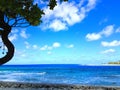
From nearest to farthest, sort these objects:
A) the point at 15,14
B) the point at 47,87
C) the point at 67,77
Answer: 1. the point at 15,14
2. the point at 47,87
3. the point at 67,77

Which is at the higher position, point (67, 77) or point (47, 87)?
point (67, 77)

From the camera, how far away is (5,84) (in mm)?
15492

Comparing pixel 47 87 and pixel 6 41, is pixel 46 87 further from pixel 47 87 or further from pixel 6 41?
pixel 6 41

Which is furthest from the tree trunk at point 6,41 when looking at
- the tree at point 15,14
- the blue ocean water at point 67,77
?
the blue ocean water at point 67,77

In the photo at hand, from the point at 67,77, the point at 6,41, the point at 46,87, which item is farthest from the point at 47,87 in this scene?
the point at 67,77

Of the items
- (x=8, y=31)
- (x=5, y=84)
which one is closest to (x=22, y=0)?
(x=8, y=31)

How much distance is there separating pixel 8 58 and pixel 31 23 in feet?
3.62

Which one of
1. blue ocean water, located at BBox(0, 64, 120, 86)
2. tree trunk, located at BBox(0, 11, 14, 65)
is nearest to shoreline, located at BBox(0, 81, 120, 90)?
tree trunk, located at BBox(0, 11, 14, 65)

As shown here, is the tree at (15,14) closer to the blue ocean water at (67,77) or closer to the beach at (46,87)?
the beach at (46,87)

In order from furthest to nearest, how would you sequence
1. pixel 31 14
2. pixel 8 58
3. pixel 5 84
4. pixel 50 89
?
pixel 5 84, pixel 50 89, pixel 8 58, pixel 31 14

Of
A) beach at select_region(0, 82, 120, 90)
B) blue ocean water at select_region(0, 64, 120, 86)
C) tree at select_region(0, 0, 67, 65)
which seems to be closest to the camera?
tree at select_region(0, 0, 67, 65)

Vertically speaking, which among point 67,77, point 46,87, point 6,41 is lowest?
point 46,87

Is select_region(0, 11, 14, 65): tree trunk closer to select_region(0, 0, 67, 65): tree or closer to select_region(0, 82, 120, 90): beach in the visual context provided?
select_region(0, 0, 67, 65): tree

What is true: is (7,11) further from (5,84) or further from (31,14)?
(5,84)
